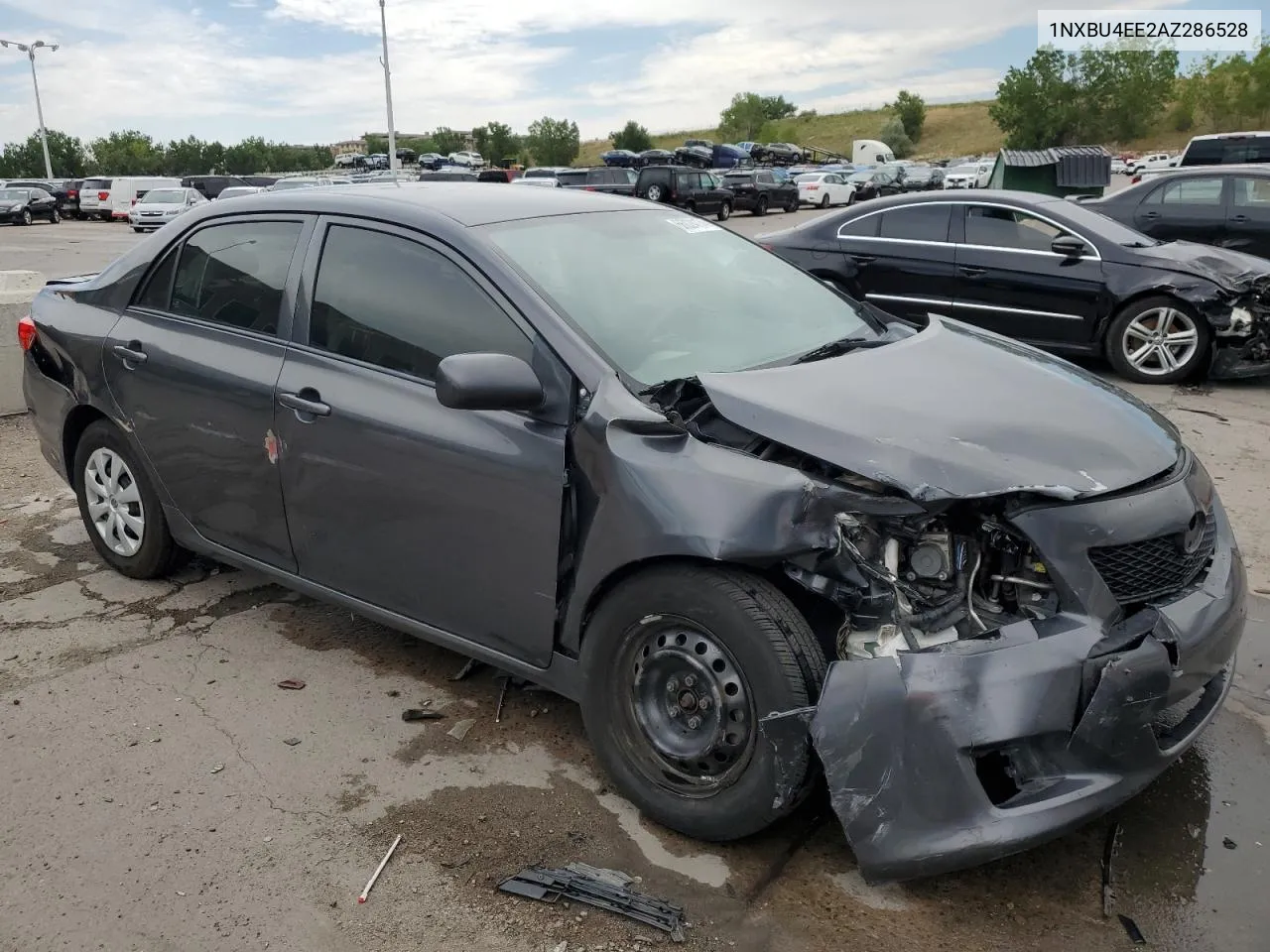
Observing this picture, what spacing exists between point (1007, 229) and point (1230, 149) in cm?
1571

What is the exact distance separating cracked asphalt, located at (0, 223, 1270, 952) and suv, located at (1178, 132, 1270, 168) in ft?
65.7

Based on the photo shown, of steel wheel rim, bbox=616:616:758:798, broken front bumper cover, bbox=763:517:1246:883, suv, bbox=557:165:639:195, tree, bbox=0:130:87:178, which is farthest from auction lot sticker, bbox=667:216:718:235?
tree, bbox=0:130:87:178

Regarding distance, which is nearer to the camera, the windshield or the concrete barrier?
the windshield

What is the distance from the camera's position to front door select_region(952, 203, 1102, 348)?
8.38 m

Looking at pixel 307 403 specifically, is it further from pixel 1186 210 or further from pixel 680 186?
pixel 680 186

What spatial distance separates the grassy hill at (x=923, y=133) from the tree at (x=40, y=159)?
46870 mm

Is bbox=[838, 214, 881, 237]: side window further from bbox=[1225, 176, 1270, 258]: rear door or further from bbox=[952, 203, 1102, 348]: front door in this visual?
bbox=[1225, 176, 1270, 258]: rear door

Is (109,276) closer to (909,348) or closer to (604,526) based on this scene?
(604,526)

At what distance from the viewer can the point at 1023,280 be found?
335 inches

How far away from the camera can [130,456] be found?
4.36 m

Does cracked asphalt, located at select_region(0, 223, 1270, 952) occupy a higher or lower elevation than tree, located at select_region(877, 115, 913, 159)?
lower

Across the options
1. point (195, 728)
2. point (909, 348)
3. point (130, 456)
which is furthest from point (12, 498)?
point (909, 348)

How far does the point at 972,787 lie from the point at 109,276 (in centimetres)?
401

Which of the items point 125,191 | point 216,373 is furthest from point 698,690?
point 125,191
